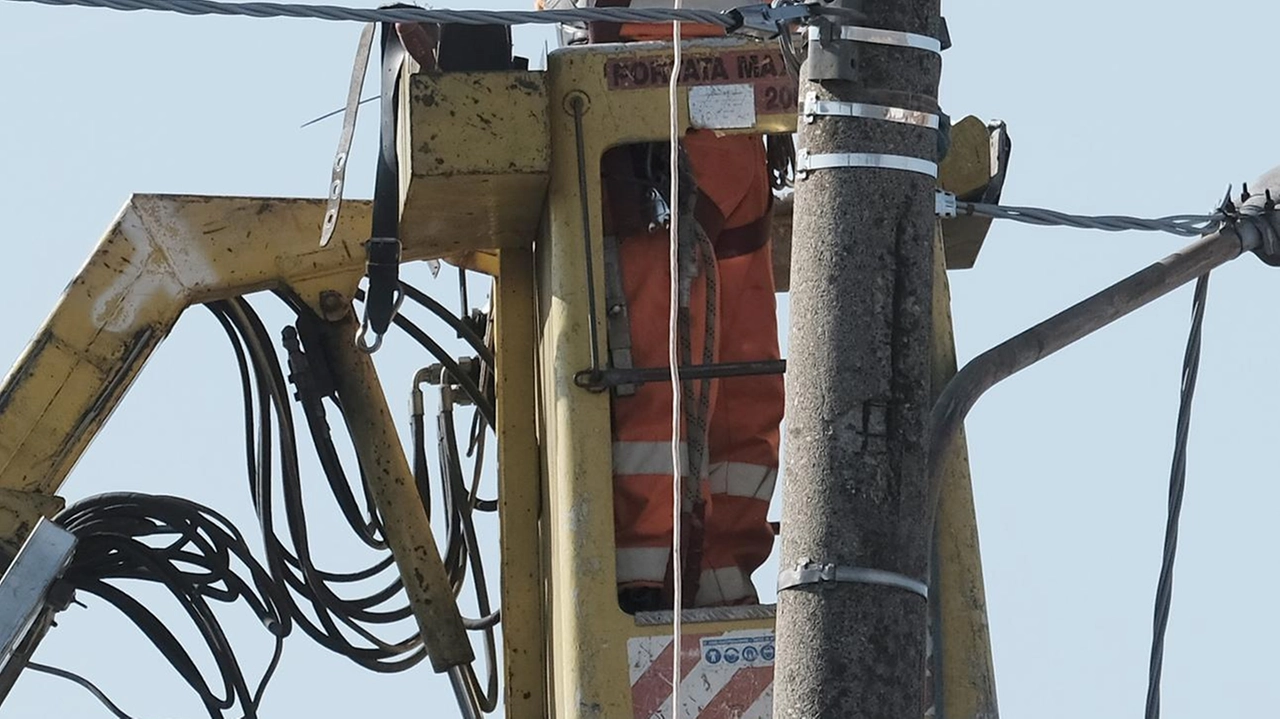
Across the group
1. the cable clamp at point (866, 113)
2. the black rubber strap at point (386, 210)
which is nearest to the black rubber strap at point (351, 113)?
the black rubber strap at point (386, 210)

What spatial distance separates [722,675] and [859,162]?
69.7 inches

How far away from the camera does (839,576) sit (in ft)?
12.6

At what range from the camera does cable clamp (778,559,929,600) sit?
3826 millimetres

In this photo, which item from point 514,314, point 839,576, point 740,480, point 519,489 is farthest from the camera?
point 514,314

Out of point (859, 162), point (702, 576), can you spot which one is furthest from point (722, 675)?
point (859, 162)

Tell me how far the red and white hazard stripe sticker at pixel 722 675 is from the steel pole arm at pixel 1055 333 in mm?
1313

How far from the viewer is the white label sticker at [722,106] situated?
5598mm

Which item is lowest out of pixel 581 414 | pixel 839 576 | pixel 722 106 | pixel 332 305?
pixel 839 576

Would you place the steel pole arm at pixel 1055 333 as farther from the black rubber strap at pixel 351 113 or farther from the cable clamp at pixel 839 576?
the black rubber strap at pixel 351 113

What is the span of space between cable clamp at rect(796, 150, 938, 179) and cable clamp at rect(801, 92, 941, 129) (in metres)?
0.06

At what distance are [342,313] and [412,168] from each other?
1259mm

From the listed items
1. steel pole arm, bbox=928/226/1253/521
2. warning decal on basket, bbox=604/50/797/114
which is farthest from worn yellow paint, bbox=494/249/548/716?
steel pole arm, bbox=928/226/1253/521

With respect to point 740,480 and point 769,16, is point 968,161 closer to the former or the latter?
point 740,480

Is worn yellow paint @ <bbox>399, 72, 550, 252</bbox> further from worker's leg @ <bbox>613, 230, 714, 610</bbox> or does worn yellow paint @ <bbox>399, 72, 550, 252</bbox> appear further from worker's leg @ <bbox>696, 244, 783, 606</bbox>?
worker's leg @ <bbox>696, 244, 783, 606</bbox>
